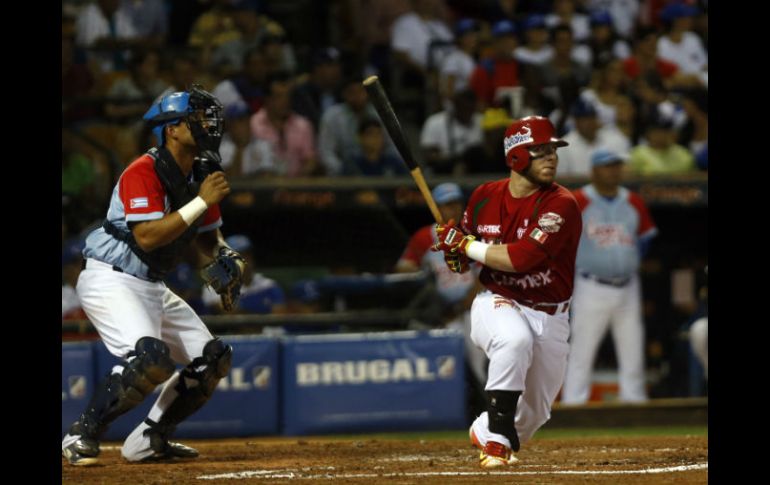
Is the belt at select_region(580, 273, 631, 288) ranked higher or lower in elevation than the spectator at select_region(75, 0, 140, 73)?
lower

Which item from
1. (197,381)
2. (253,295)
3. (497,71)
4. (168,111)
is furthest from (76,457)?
(497,71)

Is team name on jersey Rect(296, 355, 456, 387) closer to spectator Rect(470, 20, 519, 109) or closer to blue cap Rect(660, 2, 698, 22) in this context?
spectator Rect(470, 20, 519, 109)

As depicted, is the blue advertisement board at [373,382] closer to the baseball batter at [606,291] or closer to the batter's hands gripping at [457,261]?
the baseball batter at [606,291]

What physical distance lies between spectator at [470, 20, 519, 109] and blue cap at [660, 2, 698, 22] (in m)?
2.10

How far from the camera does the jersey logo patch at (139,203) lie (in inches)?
255

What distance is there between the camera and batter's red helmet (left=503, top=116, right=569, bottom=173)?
21.2 feet

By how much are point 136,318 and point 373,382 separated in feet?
10.4

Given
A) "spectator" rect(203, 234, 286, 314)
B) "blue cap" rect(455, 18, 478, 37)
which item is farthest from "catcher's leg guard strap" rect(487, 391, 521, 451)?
"blue cap" rect(455, 18, 478, 37)

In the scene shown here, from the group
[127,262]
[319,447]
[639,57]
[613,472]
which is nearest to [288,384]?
[319,447]

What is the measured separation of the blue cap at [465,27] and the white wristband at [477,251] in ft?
21.0

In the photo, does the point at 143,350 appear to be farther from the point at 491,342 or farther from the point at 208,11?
the point at 208,11

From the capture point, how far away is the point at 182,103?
670 centimetres

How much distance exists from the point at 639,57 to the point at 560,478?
25.3 feet

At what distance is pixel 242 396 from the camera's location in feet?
30.7
